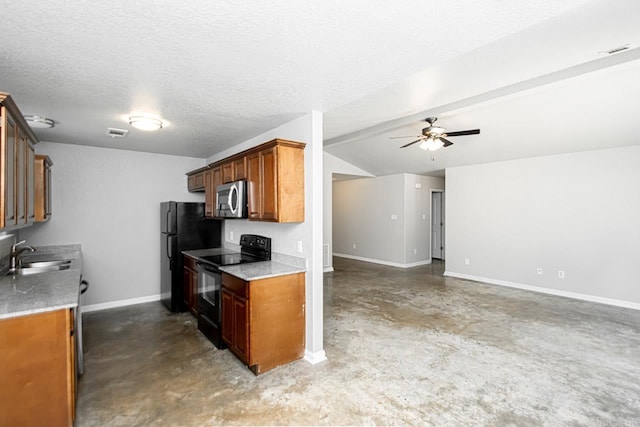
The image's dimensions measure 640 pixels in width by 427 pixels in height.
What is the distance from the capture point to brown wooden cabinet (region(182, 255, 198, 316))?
4.14m

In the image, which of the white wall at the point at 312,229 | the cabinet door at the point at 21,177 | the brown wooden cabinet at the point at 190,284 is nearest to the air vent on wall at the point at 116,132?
the cabinet door at the point at 21,177

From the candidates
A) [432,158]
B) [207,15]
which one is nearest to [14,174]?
[207,15]

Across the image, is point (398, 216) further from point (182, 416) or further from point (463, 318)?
point (182, 416)

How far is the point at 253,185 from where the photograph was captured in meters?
3.42

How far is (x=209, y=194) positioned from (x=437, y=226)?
7.08 m

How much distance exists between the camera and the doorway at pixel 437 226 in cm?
922

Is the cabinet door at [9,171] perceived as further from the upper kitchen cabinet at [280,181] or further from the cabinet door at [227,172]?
the cabinet door at [227,172]

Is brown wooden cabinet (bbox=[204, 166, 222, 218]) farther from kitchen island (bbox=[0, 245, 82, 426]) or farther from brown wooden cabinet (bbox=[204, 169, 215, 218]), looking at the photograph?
kitchen island (bbox=[0, 245, 82, 426])

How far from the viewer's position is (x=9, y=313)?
1757 mm

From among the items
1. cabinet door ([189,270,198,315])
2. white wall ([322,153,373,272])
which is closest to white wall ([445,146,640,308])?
white wall ([322,153,373,272])

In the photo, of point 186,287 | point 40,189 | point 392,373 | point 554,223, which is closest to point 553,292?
point 554,223

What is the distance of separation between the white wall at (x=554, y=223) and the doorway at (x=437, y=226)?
7.10ft

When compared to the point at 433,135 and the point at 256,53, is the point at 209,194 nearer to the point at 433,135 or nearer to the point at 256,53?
the point at 256,53

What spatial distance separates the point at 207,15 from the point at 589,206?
630 centimetres
